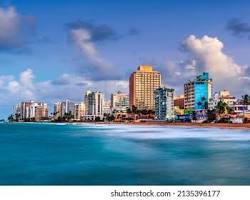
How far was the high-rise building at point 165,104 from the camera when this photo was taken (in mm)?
56031

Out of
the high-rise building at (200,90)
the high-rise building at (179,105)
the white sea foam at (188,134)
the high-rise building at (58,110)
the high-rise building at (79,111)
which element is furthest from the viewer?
the high-rise building at (58,110)

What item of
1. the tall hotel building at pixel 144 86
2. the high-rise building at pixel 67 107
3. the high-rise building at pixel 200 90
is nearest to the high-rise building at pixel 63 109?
the high-rise building at pixel 67 107

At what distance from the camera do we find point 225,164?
29.6ft

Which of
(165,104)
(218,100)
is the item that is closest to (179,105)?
(165,104)

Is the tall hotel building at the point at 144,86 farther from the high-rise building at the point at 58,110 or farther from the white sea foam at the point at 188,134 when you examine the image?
the white sea foam at the point at 188,134

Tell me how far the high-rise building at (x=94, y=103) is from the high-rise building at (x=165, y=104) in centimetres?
1868

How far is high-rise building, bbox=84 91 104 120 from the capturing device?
75.4 meters

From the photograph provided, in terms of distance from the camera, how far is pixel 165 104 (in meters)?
56.3
